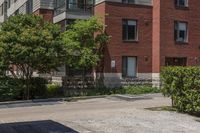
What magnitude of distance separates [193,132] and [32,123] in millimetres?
5734

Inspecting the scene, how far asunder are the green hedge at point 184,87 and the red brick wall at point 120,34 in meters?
12.6

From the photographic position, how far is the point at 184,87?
732 inches

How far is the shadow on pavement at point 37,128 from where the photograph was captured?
1403 cm

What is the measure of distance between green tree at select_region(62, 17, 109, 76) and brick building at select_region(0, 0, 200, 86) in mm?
1288

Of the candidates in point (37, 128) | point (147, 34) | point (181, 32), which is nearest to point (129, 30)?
point (147, 34)

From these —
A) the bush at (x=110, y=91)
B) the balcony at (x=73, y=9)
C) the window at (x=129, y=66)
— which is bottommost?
the bush at (x=110, y=91)

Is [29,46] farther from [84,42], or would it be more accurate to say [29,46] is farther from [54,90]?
[84,42]

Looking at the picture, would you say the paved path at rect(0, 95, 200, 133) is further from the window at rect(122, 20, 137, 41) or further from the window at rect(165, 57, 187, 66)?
the window at rect(165, 57, 187, 66)

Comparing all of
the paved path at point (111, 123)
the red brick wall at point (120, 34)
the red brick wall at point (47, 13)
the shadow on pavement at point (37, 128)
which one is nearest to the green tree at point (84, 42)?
the red brick wall at point (120, 34)

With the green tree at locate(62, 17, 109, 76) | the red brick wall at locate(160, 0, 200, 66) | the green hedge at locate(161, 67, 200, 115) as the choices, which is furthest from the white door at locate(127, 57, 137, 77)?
the green hedge at locate(161, 67, 200, 115)

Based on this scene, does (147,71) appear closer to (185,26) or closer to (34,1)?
(185,26)

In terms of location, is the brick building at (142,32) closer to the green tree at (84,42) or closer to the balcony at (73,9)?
the balcony at (73,9)

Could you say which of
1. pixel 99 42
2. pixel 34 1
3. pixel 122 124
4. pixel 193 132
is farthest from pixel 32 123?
pixel 34 1

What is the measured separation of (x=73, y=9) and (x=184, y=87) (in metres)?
16.6
